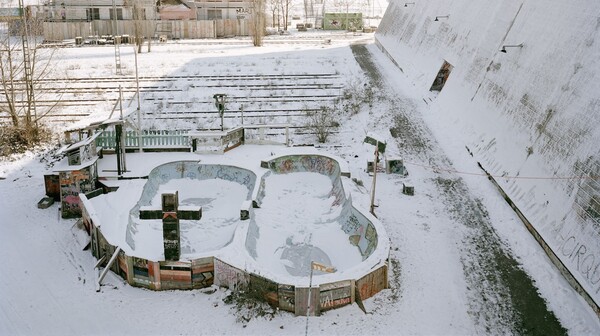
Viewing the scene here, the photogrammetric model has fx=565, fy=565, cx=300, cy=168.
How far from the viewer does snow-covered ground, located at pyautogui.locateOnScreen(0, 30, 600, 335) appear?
11555mm

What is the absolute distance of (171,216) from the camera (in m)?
12.6

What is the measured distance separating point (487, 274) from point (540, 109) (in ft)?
22.0

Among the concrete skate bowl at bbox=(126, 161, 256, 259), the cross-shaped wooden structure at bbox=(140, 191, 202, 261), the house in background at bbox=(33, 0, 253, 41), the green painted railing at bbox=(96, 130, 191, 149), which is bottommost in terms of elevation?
the concrete skate bowl at bbox=(126, 161, 256, 259)

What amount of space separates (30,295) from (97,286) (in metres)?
1.45

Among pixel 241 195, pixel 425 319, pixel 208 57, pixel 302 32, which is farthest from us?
pixel 302 32

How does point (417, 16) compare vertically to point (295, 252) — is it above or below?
above

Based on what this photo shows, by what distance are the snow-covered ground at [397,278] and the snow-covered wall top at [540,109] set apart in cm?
70

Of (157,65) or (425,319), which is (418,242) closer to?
(425,319)

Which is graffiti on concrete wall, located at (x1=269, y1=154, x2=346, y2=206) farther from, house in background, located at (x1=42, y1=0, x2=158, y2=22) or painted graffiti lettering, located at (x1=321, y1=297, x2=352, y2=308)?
house in background, located at (x1=42, y1=0, x2=158, y2=22)

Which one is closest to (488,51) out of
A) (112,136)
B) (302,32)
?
(112,136)

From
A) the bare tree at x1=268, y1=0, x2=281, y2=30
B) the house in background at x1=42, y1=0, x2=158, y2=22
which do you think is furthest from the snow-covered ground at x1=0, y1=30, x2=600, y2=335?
the bare tree at x1=268, y1=0, x2=281, y2=30

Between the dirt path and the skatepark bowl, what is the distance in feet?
7.27

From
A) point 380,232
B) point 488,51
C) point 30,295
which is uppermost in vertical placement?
point 488,51

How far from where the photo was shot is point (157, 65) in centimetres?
3678
